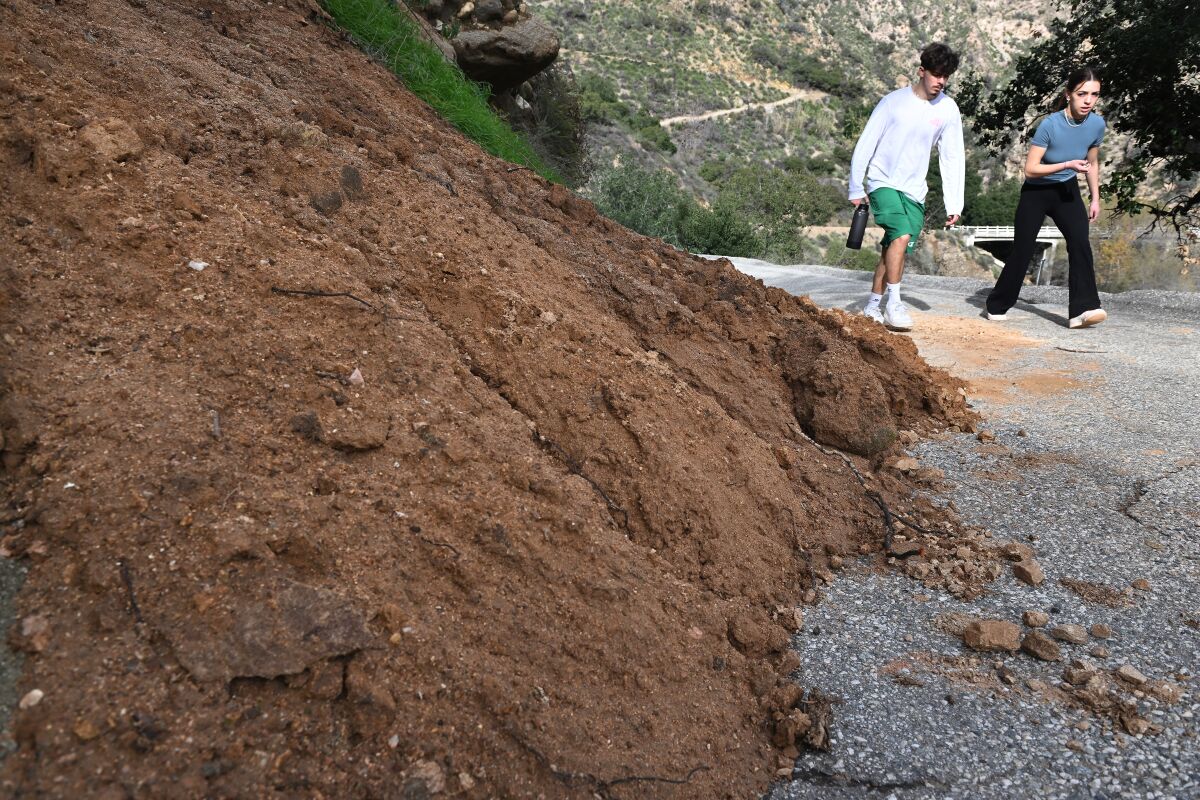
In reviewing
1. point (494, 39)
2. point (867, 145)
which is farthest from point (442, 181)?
point (494, 39)

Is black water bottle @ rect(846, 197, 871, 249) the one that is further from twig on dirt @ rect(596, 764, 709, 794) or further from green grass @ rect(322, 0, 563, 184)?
twig on dirt @ rect(596, 764, 709, 794)

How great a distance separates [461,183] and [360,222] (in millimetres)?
965

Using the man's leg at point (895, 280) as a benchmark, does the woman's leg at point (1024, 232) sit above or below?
above

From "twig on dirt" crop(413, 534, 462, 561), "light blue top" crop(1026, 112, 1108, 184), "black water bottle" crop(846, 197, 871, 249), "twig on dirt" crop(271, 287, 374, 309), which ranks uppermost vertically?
"light blue top" crop(1026, 112, 1108, 184)

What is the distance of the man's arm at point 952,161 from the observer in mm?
5473

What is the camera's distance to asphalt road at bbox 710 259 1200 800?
1849mm

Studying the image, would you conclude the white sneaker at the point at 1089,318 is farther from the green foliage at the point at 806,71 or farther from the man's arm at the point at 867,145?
the green foliage at the point at 806,71

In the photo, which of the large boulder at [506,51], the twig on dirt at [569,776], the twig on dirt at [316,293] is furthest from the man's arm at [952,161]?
the twig on dirt at [569,776]

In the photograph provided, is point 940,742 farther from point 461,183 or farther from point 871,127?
point 871,127

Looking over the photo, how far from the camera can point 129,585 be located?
1.50 m

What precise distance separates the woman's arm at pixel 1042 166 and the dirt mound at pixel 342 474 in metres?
3.24

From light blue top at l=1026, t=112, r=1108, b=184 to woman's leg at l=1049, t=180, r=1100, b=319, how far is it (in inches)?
7.0

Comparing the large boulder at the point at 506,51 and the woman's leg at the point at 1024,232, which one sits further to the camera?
the large boulder at the point at 506,51

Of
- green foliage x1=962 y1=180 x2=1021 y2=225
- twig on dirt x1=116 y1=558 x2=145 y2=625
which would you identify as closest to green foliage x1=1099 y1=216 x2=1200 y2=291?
twig on dirt x1=116 y1=558 x2=145 y2=625
